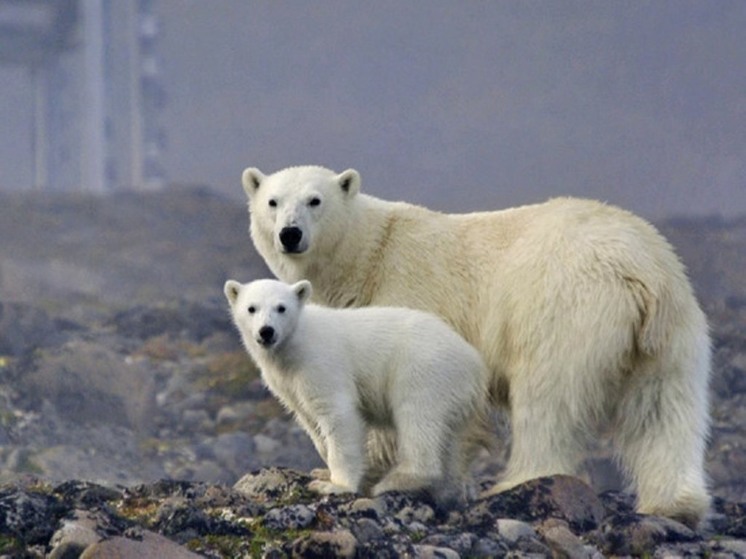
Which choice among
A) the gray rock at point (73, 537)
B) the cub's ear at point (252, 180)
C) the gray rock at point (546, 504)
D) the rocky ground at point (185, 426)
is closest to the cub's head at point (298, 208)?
the cub's ear at point (252, 180)

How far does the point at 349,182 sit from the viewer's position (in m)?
7.27

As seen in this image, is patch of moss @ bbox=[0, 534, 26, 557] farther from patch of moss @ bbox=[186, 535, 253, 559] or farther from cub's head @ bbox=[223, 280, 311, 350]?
cub's head @ bbox=[223, 280, 311, 350]

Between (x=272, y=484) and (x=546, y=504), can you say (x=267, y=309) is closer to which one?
(x=272, y=484)

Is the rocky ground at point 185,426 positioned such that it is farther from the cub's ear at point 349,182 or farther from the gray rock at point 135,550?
the cub's ear at point 349,182

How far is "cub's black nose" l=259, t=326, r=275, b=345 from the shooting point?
20.3ft

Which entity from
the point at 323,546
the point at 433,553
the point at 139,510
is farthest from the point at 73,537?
the point at 433,553

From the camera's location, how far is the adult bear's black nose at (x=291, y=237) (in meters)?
6.89

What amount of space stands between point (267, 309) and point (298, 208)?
846 mm

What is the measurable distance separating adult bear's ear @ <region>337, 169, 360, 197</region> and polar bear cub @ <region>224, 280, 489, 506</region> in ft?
2.71

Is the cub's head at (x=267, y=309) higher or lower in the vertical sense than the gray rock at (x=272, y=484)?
higher

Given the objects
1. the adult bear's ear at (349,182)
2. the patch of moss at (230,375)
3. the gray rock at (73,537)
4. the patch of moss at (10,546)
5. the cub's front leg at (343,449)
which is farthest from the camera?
the patch of moss at (230,375)

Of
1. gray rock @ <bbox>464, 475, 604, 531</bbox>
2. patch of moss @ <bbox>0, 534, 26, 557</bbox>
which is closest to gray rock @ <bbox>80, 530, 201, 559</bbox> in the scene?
patch of moss @ <bbox>0, 534, 26, 557</bbox>

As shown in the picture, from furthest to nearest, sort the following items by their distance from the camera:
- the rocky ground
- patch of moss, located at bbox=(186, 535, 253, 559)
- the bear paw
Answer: the bear paw < the rocky ground < patch of moss, located at bbox=(186, 535, 253, 559)

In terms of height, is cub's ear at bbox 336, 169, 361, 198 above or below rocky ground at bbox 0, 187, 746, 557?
above
